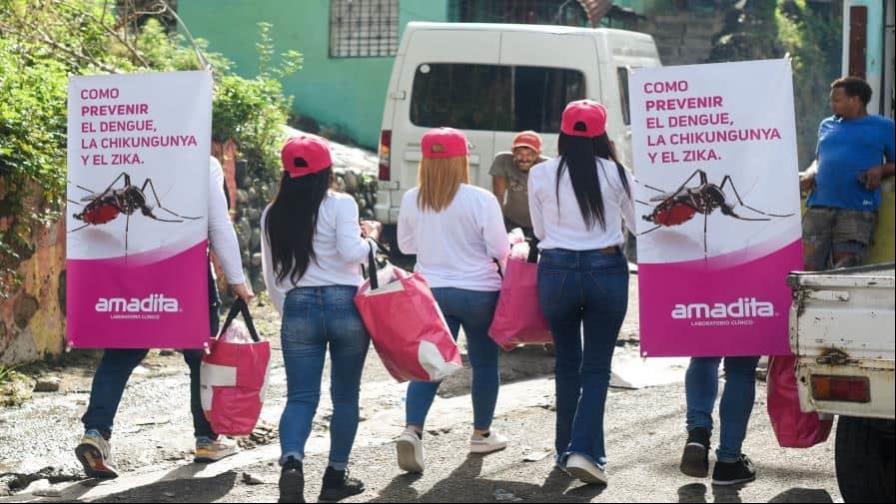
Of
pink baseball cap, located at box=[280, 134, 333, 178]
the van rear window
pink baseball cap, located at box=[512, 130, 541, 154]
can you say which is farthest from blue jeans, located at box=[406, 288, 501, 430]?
the van rear window

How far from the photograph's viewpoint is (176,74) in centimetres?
686

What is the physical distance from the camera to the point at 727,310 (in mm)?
6422

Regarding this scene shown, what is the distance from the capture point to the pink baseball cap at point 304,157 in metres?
6.34

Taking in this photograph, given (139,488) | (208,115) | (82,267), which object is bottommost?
(139,488)

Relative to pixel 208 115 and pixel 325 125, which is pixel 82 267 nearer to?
pixel 208 115

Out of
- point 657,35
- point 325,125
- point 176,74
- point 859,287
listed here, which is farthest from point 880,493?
point 657,35

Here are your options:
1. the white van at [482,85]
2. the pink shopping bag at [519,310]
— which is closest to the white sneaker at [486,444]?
the pink shopping bag at [519,310]

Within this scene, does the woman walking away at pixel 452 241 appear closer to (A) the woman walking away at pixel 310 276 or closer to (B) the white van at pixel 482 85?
(A) the woman walking away at pixel 310 276

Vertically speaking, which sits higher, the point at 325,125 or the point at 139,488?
the point at 325,125

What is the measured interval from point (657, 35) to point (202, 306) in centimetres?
1613

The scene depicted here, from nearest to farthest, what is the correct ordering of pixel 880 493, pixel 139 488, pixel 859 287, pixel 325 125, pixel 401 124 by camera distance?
pixel 859 287 → pixel 880 493 → pixel 139 488 → pixel 401 124 → pixel 325 125

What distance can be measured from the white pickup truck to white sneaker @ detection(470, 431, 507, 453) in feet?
6.48

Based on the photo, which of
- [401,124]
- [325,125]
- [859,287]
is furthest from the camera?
[325,125]

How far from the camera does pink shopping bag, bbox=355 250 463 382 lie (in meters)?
6.37
